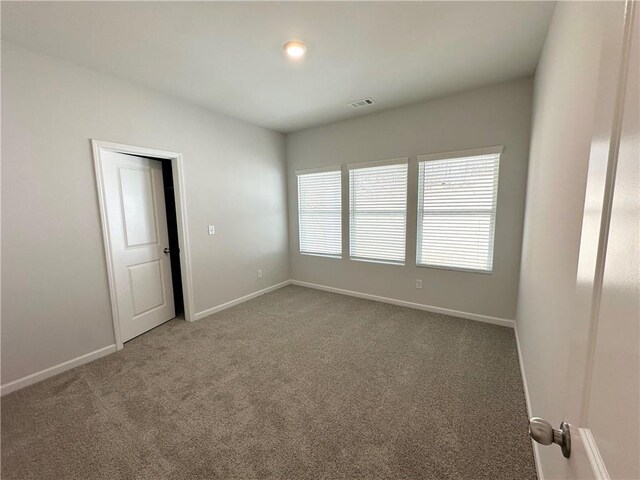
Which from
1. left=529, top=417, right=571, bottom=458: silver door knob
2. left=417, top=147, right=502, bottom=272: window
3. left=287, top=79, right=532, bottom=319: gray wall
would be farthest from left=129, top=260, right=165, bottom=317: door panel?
left=529, top=417, right=571, bottom=458: silver door knob

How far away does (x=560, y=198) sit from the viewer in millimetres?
1401

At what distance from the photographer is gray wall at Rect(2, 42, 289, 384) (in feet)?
7.14

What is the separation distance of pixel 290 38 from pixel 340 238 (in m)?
2.82

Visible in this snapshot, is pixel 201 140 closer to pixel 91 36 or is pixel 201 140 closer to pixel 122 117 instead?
pixel 122 117

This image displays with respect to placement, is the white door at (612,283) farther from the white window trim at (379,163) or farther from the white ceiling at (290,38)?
the white window trim at (379,163)

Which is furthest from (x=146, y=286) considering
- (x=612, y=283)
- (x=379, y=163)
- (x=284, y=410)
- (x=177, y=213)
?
(x=612, y=283)

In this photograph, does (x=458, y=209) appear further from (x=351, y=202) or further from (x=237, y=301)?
(x=237, y=301)

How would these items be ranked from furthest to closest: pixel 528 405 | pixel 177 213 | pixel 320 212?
pixel 320 212 → pixel 177 213 → pixel 528 405

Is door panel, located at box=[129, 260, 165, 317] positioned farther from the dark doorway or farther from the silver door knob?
the silver door knob

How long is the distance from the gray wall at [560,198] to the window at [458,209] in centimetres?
108

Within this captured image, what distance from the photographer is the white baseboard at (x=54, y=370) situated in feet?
7.23

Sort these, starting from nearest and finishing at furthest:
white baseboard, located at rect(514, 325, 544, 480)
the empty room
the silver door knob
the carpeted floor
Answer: the silver door knob
the empty room
white baseboard, located at rect(514, 325, 544, 480)
the carpeted floor

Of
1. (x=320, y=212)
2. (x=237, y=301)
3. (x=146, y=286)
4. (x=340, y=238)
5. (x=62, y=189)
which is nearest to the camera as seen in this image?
(x=62, y=189)

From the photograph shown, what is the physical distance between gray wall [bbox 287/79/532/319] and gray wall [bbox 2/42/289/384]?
2005 millimetres
